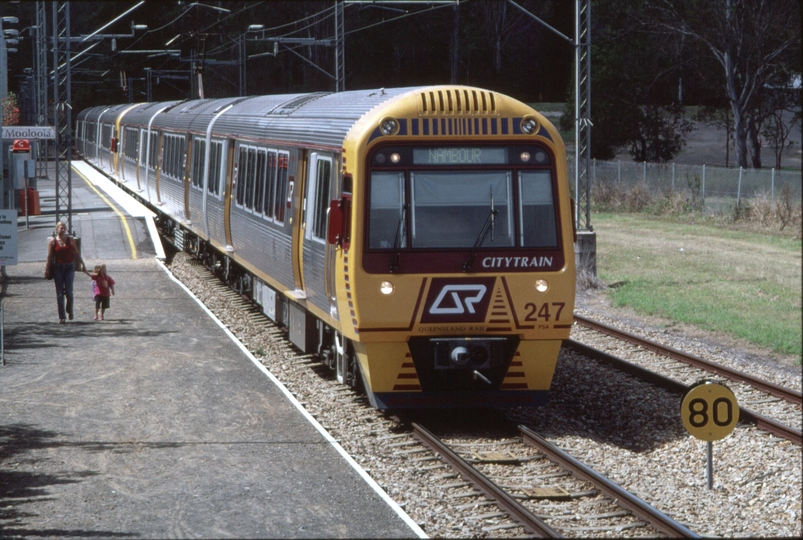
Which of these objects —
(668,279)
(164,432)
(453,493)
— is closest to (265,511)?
(453,493)

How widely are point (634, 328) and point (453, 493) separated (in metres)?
9.56

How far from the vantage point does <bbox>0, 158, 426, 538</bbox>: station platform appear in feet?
27.6

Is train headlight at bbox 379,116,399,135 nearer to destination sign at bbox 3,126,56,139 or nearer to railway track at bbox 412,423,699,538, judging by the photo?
railway track at bbox 412,423,699,538

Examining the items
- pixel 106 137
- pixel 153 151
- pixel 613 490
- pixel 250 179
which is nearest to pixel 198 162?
pixel 250 179

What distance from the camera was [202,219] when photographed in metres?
22.1

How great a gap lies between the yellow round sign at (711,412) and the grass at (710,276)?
364 cm

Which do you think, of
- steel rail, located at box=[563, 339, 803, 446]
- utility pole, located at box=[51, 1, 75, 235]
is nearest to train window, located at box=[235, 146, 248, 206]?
utility pole, located at box=[51, 1, 75, 235]

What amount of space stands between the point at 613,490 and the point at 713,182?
90.9 feet

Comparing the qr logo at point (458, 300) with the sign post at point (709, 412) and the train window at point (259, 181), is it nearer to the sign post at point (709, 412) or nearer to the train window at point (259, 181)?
the sign post at point (709, 412)

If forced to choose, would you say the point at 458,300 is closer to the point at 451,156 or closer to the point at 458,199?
the point at 458,199

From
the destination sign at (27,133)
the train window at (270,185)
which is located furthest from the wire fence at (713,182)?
the destination sign at (27,133)

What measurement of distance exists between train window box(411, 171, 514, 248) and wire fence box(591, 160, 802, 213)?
20262mm

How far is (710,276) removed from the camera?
2356 centimetres

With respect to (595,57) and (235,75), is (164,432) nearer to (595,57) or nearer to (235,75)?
(595,57)
